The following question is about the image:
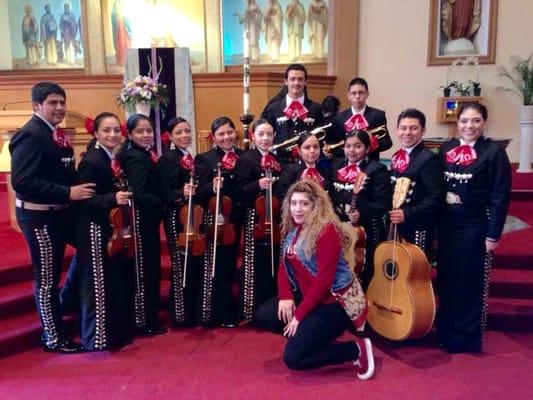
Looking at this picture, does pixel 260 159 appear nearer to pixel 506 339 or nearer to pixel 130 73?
pixel 506 339

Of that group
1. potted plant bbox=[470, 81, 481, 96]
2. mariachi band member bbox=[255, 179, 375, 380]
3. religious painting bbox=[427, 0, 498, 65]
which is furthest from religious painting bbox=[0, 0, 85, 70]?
mariachi band member bbox=[255, 179, 375, 380]

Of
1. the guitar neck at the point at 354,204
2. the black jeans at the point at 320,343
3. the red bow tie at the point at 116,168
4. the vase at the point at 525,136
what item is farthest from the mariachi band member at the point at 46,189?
the vase at the point at 525,136

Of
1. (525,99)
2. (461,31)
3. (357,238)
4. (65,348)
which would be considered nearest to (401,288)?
(357,238)

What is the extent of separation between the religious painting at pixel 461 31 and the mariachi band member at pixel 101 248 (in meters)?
4.98

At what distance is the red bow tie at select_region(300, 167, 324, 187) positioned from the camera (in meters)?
3.04

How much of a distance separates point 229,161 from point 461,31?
Result: 4.67m

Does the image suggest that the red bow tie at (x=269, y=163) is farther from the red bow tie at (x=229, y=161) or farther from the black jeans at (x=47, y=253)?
the black jeans at (x=47, y=253)

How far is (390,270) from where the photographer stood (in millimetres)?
2969

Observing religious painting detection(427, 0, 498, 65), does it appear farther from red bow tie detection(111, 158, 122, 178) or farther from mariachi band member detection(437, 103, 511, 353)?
red bow tie detection(111, 158, 122, 178)

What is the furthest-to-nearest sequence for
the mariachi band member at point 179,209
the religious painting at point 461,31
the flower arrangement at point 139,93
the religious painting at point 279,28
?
the religious painting at point 279,28 < the religious painting at point 461,31 < the flower arrangement at point 139,93 < the mariachi band member at point 179,209

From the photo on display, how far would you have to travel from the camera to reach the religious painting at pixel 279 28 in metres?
8.73

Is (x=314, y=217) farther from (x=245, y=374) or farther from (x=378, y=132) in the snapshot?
(x=378, y=132)

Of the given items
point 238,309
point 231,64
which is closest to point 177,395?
point 238,309

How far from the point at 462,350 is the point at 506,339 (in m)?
0.44
